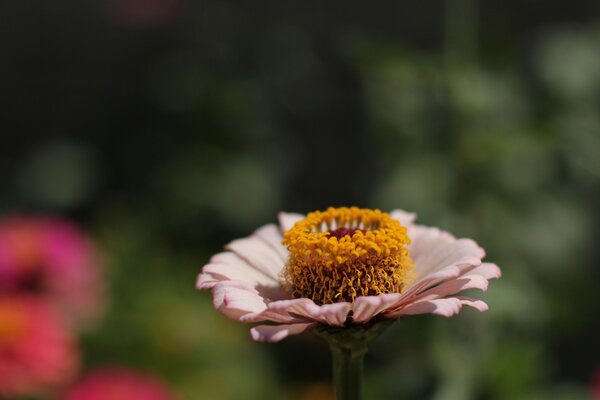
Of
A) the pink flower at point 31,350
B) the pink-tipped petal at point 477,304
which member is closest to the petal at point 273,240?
the pink-tipped petal at point 477,304

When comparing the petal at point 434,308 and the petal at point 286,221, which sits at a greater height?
the petal at point 286,221

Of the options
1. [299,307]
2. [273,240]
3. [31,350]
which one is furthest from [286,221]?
[31,350]

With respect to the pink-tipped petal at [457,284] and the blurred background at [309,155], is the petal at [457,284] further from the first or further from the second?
the blurred background at [309,155]

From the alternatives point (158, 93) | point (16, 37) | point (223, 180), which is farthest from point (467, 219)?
point (16, 37)

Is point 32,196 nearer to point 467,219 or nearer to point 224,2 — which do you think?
point 224,2

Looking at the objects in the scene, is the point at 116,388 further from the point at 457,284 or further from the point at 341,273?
the point at 457,284

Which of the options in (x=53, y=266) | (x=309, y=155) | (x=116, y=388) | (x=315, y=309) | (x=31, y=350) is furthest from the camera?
(x=309, y=155)

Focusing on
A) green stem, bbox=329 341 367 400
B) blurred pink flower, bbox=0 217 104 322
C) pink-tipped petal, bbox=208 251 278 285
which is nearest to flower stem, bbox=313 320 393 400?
green stem, bbox=329 341 367 400
